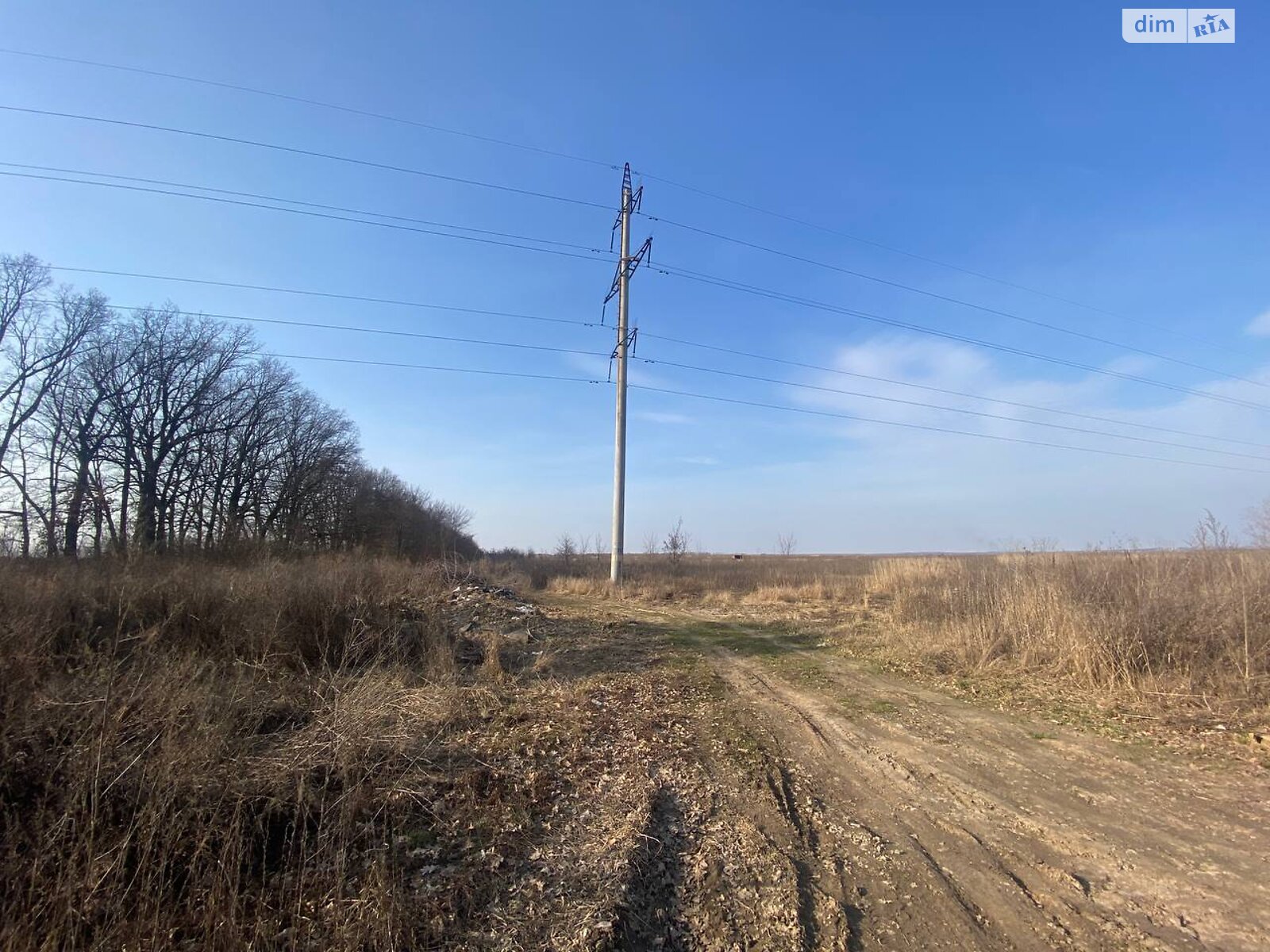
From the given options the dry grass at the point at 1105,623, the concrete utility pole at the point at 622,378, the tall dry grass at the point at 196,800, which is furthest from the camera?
the concrete utility pole at the point at 622,378

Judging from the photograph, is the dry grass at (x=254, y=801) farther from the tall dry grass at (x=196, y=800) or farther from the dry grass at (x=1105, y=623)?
the dry grass at (x=1105, y=623)

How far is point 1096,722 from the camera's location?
6.61m

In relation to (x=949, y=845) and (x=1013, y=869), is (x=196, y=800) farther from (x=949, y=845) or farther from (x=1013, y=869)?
(x=1013, y=869)

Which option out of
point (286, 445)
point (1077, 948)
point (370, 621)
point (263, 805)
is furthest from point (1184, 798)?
point (286, 445)

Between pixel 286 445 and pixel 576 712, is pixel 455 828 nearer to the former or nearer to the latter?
pixel 576 712

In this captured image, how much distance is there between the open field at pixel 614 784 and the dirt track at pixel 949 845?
0.02 metres

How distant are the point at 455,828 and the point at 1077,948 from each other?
3.61 m

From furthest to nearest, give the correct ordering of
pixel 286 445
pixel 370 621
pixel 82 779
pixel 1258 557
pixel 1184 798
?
1. pixel 286 445
2. pixel 370 621
3. pixel 1258 557
4. pixel 1184 798
5. pixel 82 779

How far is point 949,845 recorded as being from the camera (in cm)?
398

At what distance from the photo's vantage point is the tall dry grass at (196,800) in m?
3.00

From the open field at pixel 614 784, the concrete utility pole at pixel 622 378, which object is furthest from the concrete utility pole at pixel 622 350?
the open field at pixel 614 784

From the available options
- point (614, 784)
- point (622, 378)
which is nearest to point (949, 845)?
point (614, 784)

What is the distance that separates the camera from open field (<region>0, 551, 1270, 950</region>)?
10.3 ft

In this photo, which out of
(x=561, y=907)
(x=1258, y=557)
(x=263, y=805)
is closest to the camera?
(x=561, y=907)
